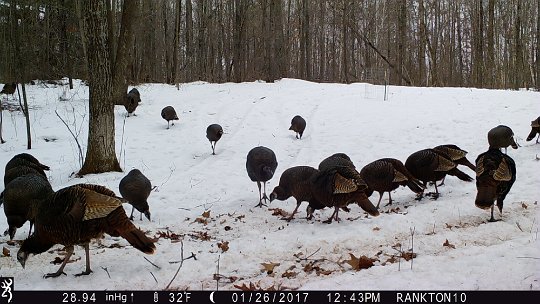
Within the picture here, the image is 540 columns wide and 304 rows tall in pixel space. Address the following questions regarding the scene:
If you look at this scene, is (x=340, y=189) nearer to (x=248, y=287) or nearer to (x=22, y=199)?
(x=248, y=287)

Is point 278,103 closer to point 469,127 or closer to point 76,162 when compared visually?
point 469,127

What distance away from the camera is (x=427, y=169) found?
739 centimetres

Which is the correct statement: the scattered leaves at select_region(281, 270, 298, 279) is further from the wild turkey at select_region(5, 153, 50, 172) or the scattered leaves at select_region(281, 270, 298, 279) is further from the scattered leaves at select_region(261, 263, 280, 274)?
the wild turkey at select_region(5, 153, 50, 172)

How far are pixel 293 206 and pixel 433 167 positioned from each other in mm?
2477

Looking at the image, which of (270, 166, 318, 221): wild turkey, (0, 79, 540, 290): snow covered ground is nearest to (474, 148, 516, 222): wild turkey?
(0, 79, 540, 290): snow covered ground

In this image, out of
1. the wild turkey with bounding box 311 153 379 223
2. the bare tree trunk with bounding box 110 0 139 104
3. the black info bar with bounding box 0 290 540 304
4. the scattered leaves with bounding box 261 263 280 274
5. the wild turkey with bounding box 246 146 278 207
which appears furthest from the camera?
the bare tree trunk with bounding box 110 0 139 104

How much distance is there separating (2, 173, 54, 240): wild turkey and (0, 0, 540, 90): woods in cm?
1411

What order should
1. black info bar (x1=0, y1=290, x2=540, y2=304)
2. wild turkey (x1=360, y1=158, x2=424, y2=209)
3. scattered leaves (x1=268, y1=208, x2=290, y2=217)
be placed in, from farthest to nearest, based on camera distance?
scattered leaves (x1=268, y1=208, x2=290, y2=217) < wild turkey (x1=360, y1=158, x2=424, y2=209) < black info bar (x1=0, y1=290, x2=540, y2=304)

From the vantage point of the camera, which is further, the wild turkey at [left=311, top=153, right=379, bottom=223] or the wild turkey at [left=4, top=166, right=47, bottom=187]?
the wild turkey at [left=4, top=166, right=47, bottom=187]

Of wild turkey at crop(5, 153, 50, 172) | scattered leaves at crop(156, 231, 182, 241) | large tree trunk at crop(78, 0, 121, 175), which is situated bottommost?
scattered leaves at crop(156, 231, 182, 241)

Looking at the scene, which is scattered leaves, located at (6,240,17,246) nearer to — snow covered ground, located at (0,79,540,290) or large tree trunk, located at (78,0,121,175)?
snow covered ground, located at (0,79,540,290)

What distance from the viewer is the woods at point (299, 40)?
896 inches

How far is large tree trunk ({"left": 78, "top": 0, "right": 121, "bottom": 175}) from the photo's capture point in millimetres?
9195

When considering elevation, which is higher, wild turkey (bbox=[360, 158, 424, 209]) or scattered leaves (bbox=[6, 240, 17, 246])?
wild turkey (bbox=[360, 158, 424, 209])
